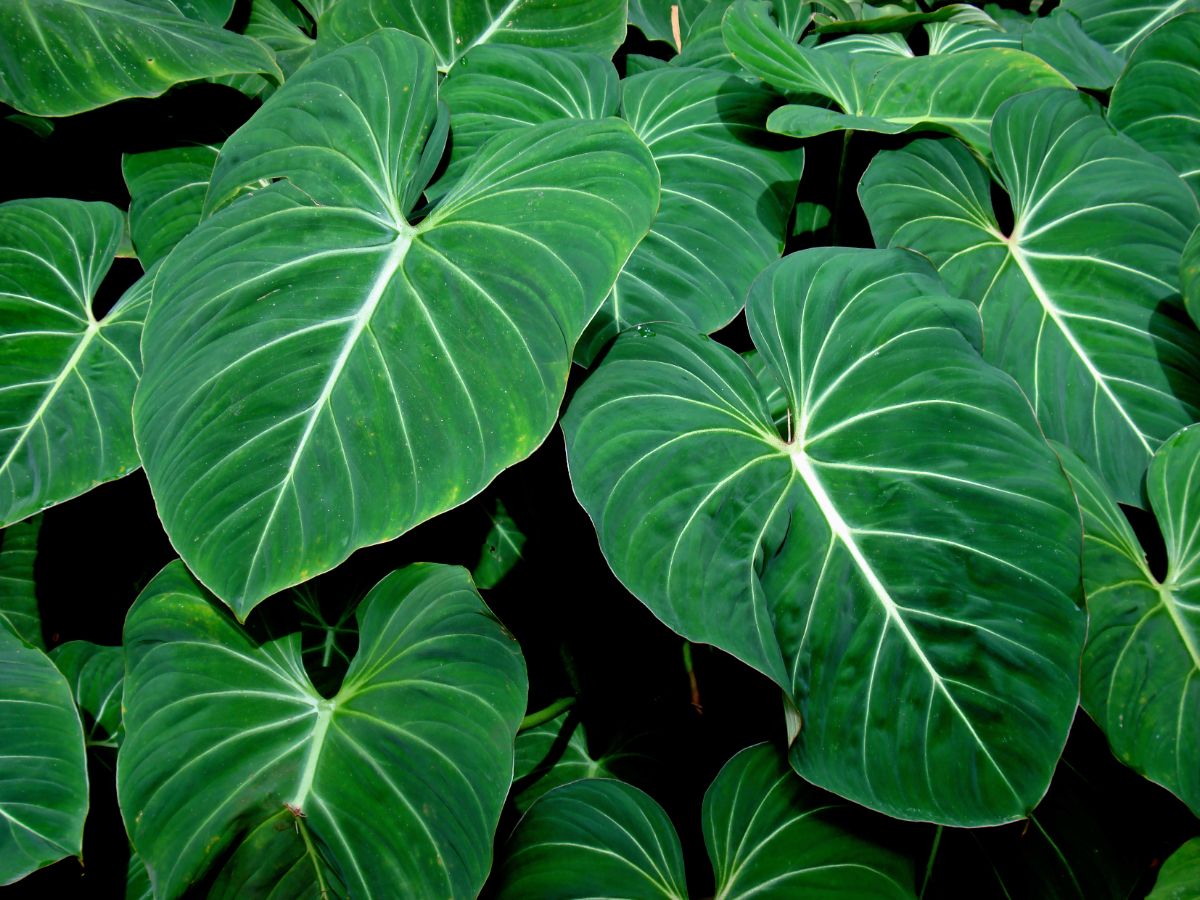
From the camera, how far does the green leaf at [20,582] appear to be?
162 cm

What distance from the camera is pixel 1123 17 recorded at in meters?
2.07

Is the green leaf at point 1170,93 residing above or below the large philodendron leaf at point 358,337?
above

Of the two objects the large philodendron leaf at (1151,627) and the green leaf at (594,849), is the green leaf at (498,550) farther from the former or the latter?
the large philodendron leaf at (1151,627)

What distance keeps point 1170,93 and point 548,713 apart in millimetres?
1563

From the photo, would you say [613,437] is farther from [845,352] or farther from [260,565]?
[260,565]

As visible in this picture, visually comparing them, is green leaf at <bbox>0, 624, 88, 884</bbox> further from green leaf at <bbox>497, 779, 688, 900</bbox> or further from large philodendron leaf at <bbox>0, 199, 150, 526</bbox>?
green leaf at <bbox>497, 779, 688, 900</bbox>

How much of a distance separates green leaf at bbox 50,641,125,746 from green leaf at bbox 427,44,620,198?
1.02m

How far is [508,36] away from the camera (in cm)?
177

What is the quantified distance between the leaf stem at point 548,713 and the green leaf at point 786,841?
0.34 m

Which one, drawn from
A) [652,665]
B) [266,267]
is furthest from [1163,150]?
[266,267]

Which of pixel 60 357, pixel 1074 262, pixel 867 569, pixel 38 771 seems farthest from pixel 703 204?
pixel 38 771

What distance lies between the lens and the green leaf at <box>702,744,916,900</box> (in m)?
1.03

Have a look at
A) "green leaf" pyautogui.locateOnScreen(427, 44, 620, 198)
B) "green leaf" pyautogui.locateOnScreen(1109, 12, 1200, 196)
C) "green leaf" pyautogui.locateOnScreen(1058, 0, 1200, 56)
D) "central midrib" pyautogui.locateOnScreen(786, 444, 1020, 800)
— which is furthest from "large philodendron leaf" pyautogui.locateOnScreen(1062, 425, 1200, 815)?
"green leaf" pyautogui.locateOnScreen(1058, 0, 1200, 56)

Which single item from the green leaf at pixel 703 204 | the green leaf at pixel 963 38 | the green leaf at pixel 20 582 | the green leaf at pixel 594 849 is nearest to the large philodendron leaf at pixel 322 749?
the green leaf at pixel 594 849
